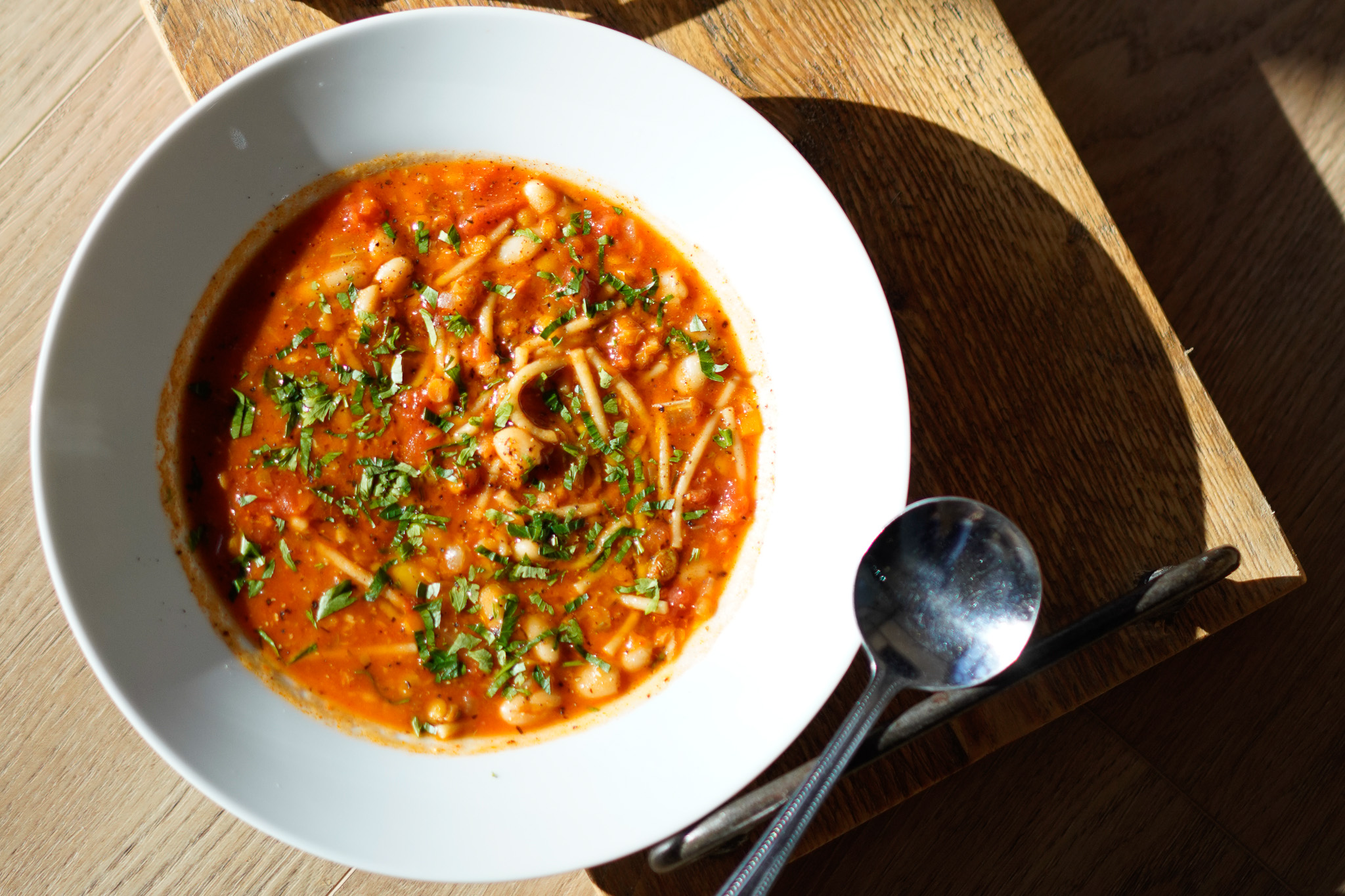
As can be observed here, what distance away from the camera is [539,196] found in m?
3.12

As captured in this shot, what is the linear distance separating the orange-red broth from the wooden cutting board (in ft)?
2.28

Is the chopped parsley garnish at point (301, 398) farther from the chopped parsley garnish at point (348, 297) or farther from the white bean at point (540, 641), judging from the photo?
the white bean at point (540, 641)

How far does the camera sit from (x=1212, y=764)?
369 centimetres

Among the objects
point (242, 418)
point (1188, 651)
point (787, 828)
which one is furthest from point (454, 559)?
point (1188, 651)

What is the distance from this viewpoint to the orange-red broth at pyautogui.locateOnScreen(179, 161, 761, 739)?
10.1 ft

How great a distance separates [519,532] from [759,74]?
2010 millimetres

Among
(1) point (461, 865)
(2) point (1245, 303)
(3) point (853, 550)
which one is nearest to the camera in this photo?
(1) point (461, 865)

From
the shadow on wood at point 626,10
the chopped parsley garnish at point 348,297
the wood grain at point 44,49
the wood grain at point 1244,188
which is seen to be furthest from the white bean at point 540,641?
the wood grain at point 1244,188

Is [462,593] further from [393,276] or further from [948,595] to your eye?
[948,595]

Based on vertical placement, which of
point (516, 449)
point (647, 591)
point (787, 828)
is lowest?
point (787, 828)

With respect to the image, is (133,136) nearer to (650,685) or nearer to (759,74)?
(759,74)

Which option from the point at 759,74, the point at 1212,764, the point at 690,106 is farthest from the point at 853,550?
the point at 1212,764

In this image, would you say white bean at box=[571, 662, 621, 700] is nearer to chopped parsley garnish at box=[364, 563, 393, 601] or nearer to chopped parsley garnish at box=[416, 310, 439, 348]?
chopped parsley garnish at box=[364, 563, 393, 601]

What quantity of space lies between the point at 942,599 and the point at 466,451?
187 cm
